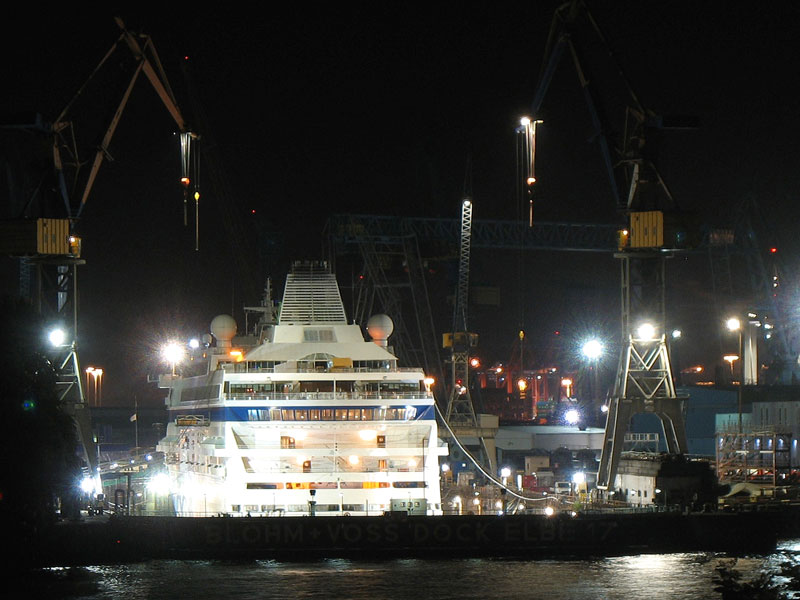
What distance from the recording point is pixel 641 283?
5862cm

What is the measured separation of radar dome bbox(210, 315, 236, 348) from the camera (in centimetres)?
6525

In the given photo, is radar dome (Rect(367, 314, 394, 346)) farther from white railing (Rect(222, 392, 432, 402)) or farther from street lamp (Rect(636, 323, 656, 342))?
street lamp (Rect(636, 323, 656, 342))

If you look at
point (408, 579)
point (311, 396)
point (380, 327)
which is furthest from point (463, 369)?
point (408, 579)

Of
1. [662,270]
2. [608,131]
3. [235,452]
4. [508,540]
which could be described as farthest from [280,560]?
[608,131]

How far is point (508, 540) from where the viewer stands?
172 ft

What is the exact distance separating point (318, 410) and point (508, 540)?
33.6ft

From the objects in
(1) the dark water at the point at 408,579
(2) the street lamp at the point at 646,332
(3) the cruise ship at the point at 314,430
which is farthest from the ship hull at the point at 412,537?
(2) the street lamp at the point at 646,332

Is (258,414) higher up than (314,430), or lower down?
higher up

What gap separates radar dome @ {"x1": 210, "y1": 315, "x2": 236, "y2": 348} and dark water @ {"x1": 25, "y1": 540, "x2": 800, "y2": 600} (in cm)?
1621

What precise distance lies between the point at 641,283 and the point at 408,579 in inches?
788

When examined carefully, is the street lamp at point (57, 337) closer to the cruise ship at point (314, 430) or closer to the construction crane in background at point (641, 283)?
the cruise ship at point (314, 430)

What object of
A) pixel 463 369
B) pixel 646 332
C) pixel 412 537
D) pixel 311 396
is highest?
pixel 646 332

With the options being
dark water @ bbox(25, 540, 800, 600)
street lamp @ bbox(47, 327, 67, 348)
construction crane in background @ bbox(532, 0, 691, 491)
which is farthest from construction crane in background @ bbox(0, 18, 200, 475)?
construction crane in background @ bbox(532, 0, 691, 491)

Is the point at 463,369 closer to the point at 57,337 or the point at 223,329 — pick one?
the point at 223,329
